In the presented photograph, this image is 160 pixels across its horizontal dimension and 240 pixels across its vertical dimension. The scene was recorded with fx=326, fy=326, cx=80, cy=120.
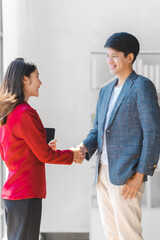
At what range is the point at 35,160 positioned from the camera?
5.46 ft

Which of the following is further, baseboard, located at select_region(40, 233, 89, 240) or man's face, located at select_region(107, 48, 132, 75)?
baseboard, located at select_region(40, 233, 89, 240)

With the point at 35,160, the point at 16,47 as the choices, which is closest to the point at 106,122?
the point at 35,160

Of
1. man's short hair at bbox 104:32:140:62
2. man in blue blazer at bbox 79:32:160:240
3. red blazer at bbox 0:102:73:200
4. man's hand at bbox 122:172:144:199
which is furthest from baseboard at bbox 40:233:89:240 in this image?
man's short hair at bbox 104:32:140:62

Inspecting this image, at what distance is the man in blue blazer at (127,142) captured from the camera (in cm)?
172

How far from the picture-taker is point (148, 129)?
171 centimetres

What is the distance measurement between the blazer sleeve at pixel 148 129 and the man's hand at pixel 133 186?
5 centimetres

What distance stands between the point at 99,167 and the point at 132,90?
505mm

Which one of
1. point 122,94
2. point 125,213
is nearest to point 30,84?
point 122,94

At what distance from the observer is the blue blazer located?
1.71 metres

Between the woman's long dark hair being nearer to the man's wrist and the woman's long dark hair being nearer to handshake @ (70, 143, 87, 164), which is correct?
handshake @ (70, 143, 87, 164)

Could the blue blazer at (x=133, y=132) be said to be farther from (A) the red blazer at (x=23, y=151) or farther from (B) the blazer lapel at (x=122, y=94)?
(A) the red blazer at (x=23, y=151)

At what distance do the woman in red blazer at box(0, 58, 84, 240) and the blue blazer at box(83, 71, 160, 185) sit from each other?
0.40 m

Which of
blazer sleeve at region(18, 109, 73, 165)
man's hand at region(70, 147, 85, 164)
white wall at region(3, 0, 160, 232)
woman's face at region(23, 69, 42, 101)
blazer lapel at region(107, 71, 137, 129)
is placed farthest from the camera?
white wall at region(3, 0, 160, 232)

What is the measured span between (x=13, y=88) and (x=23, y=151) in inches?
12.7
